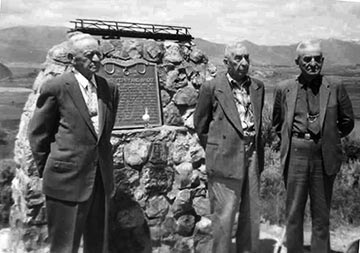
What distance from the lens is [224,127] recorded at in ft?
10.3

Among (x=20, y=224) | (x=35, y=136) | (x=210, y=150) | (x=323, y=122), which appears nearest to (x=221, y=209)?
(x=210, y=150)

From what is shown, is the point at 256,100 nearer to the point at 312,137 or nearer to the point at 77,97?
the point at 312,137

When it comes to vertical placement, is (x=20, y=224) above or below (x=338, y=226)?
above

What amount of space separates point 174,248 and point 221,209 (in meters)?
1.11

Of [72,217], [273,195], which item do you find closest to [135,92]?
[72,217]

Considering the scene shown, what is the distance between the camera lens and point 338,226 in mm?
4500

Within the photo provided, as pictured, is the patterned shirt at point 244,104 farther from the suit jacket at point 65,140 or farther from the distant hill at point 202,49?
the distant hill at point 202,49

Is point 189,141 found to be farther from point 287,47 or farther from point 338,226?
point 338,226

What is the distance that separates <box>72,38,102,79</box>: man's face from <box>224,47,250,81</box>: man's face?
934 mm

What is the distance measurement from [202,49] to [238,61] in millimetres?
1242

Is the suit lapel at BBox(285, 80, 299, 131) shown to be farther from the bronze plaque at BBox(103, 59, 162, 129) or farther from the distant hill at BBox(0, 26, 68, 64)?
the distant hill at BBox(0, 26, 68, 64)

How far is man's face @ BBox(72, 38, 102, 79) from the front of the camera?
266 centimetres

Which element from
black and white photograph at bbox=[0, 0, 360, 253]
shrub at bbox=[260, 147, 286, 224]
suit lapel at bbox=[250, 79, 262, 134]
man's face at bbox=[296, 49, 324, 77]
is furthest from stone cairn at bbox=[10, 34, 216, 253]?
man's face at bbox=[296, 49, 324, 77]

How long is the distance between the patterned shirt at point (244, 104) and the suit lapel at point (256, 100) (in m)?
0.03
